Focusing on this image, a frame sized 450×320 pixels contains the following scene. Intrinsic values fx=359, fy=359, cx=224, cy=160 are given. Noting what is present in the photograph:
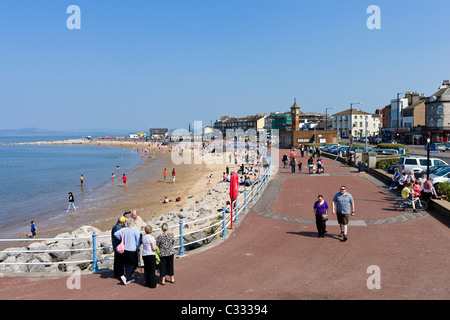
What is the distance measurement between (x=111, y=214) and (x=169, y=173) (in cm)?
2295

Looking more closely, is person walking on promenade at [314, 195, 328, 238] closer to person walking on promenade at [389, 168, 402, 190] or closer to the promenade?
the promenade

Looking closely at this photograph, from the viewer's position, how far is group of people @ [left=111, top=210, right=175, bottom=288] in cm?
722

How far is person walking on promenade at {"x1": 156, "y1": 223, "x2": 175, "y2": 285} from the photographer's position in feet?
24.0

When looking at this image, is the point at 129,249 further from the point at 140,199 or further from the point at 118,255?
the point at 140,199

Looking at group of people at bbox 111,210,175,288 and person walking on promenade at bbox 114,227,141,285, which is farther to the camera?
person walking on promenade at bbox 114,227,141,285

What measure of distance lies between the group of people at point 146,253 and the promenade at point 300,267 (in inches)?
8.9

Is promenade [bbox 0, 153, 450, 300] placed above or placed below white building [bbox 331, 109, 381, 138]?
below

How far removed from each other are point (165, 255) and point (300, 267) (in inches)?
120

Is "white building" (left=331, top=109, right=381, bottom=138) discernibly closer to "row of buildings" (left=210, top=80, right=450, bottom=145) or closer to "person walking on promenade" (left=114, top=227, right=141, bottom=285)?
"row of buildings" (left=210, top=80, right=450, bottom=145)

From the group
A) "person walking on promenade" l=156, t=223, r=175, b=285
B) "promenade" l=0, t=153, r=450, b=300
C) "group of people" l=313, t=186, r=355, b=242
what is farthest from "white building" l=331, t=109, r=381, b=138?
"person walking on promenade" l=156, t=223, r=175, b=285
